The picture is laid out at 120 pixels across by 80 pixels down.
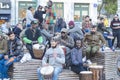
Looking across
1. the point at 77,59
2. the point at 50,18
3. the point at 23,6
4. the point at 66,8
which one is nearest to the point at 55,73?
the point at 77,59

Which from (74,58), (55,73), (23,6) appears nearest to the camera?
(55,73)

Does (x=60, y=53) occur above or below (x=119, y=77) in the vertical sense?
above

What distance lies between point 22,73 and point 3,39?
5.56ft

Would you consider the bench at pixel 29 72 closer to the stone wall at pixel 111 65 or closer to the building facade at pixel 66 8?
the stone wall at pixel 111 65

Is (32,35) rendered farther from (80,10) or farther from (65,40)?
(80,10)

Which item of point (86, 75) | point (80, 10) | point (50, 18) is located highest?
point (80, 10)

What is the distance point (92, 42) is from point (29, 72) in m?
2.68

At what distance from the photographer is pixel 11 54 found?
15.0m

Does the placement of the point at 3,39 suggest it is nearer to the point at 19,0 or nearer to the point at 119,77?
the point at 119,77

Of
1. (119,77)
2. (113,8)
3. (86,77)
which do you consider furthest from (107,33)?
(113,8)

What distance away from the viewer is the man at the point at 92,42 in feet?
49.9

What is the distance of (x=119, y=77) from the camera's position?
50.4 ft

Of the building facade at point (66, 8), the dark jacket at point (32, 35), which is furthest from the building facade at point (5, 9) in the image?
the dark jacket at point (32, 35)

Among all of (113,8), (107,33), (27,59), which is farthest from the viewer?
(113,8)
